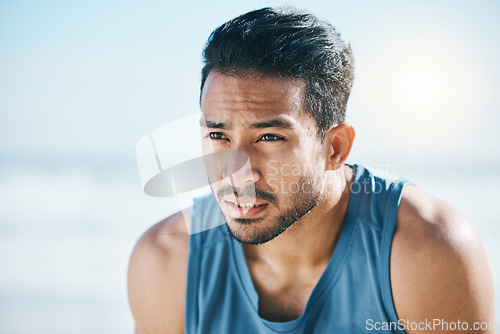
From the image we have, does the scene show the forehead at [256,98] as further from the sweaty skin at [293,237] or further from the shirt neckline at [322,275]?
the shirt neckline at [322,275]

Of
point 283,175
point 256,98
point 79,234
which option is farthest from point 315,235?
point 79,234

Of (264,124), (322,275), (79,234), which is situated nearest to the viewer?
(264,124)

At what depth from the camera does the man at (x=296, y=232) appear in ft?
4.66

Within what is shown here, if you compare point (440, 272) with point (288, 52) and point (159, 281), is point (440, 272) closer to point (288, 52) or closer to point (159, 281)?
point (288, 52)

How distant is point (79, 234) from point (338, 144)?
472 centimetres

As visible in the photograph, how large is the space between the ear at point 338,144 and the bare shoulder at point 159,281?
2.01 feet

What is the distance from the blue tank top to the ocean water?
301 millimetres

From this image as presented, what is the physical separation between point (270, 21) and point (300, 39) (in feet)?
0.40

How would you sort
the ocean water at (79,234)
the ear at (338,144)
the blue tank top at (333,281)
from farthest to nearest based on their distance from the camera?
the ocean water at (79,234) → the ear at (338,144) → the blue tank top at (333,281)

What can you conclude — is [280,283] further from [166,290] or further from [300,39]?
[300,39]

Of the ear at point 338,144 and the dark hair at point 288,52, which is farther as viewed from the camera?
the ear at point 338,144

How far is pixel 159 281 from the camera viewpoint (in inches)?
64.6

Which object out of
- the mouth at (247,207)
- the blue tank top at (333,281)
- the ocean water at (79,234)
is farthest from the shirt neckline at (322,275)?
the ocean water at (79,234)

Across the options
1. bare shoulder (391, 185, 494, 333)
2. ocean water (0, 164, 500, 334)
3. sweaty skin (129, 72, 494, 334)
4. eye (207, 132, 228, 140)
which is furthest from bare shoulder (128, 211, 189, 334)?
bare shoulder (391, 185, 494, 333)
